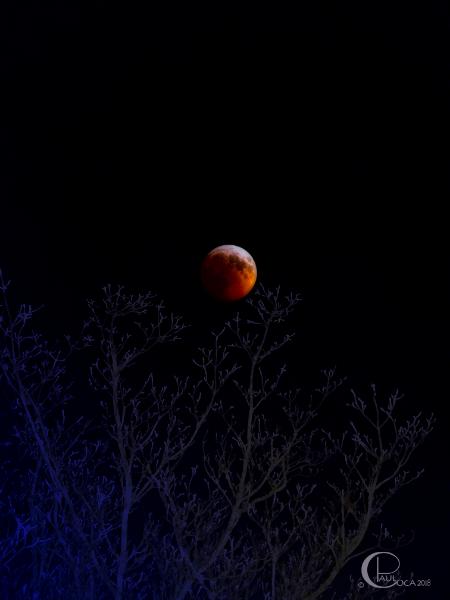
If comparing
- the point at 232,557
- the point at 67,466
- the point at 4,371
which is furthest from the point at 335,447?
the point at 4,371

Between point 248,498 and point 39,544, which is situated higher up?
point 248,498

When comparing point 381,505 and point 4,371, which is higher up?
point 4,371

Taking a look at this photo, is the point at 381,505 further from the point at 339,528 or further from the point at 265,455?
the point at 265,455

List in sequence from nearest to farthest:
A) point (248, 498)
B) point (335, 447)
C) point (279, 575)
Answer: point (248, 498) → point (279, 575) → point (335, 447)

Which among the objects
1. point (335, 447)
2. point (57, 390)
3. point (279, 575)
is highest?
point (57, 390)

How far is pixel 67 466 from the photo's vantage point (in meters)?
16.2

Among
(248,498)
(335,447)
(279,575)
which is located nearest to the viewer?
(248,498)

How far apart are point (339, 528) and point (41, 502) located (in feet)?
21.1

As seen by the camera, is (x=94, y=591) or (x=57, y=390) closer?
(x=94, y=591)

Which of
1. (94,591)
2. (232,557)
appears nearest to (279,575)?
(232,557)

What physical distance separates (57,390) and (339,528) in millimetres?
6864

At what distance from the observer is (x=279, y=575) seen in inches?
626

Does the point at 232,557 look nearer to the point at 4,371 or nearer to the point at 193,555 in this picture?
the point at 193,555

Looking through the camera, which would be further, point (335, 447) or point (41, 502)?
point (335, 447)
